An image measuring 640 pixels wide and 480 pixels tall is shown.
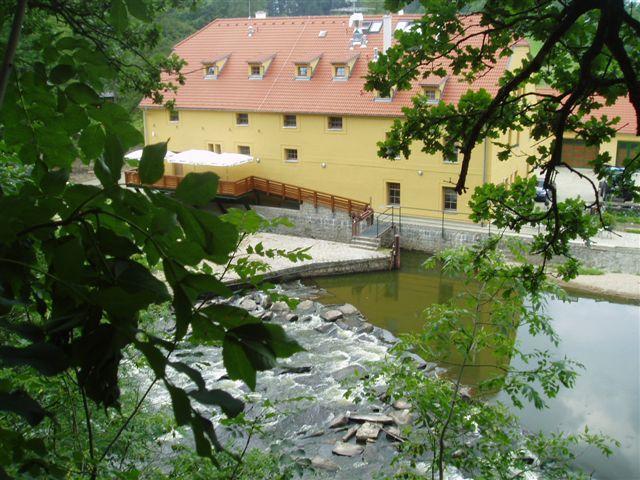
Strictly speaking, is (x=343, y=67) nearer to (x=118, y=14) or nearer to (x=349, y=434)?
(x=349, y=434)

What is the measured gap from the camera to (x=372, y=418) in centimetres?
933

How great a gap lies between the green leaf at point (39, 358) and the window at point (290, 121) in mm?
21108

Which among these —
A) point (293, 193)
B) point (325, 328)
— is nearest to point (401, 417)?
point (325, 328)

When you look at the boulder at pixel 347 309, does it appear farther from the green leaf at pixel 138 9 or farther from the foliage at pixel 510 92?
the green leaf at pixel 138 9

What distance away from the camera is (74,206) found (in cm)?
89

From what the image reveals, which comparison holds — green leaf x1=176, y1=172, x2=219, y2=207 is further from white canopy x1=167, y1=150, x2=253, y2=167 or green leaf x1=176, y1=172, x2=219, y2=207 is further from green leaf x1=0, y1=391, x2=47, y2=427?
white canopy x1=167, y1=150, x2=253, y2=167

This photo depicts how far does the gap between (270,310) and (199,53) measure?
44.8ft

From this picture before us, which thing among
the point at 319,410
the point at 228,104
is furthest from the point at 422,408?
the point at 228,104

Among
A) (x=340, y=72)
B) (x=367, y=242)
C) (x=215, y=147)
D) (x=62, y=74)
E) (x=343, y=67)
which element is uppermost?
(x=343, y=67)

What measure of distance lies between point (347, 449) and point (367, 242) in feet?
33.2

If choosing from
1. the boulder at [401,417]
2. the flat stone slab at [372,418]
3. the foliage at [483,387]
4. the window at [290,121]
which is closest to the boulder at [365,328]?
the boulder at [401,417]

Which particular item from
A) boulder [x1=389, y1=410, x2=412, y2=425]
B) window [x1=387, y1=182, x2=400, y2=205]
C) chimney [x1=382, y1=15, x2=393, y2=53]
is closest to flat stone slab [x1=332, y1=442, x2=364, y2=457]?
boulder [x1=389, y1=410, x2=412, y2=425]

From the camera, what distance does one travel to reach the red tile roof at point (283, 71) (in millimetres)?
20969

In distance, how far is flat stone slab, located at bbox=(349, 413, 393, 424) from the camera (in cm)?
927
